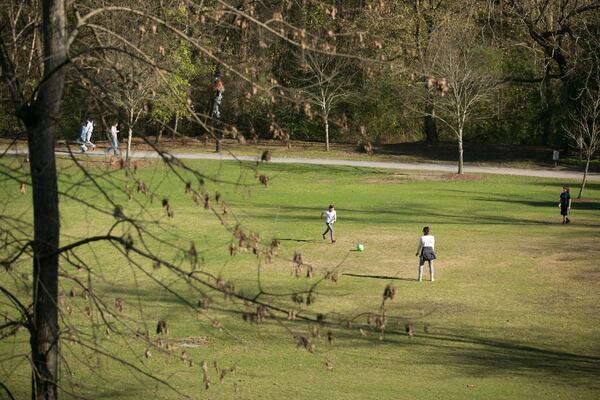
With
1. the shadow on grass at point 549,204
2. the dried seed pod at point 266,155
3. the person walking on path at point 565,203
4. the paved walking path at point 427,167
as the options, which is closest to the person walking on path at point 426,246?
the person walking on path at point 565,203

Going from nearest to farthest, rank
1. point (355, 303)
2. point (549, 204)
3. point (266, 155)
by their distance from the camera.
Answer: point (266, 155) < point (355, 303) < point (549, 204)

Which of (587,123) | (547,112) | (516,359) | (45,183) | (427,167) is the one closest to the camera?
(45,183)

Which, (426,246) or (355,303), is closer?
(355,303)

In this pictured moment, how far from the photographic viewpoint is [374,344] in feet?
60.0

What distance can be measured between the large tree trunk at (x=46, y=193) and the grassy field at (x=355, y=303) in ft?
0.79

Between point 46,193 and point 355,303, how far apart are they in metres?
14.8

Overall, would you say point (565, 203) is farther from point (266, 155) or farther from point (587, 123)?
point (266, 155)

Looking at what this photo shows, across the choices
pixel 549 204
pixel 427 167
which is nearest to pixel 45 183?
pixel 549 204

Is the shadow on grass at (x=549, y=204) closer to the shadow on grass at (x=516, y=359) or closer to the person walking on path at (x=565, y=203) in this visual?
the person walking on path at (x=565, y=203)

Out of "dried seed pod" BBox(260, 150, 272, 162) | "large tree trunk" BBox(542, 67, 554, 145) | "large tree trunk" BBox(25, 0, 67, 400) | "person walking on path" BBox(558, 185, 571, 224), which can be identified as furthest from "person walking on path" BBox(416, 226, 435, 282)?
"large tree trunk" BBox(542, 67, 554, 145)

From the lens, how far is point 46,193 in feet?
23.9

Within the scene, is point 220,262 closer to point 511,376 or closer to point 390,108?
point 511,376

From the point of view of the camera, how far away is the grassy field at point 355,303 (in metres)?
14.8

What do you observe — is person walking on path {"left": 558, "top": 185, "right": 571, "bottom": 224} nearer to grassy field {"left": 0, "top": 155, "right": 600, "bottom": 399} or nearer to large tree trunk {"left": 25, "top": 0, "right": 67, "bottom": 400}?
grassy field {"left": 0, "top": 155, "right": 600, "bottom": 399}
